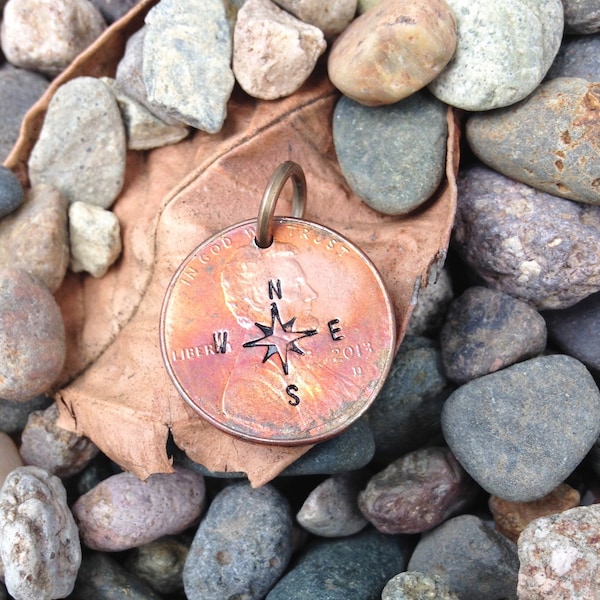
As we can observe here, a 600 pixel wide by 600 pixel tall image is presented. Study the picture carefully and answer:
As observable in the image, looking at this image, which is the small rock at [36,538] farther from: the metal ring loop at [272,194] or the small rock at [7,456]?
the metal ring loop at [272,194]

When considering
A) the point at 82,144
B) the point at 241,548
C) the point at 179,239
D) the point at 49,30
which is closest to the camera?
the point at 241,548

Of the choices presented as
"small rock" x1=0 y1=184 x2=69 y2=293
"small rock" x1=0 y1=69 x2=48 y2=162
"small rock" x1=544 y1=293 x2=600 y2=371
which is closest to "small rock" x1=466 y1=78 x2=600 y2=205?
"small rock" x1=544 y1=293 x2=600 y2=371

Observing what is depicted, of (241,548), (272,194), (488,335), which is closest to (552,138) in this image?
(488,335)

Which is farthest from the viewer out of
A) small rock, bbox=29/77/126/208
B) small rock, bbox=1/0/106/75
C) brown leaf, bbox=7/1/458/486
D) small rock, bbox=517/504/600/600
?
small rock, bbox=1/0/106/75

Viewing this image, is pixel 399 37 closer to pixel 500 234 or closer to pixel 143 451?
pixel 500 234

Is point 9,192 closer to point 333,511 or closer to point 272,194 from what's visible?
point 272,194

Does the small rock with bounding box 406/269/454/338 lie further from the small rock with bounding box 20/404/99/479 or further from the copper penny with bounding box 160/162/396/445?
the small rock with bounding box 20/404/99/479
